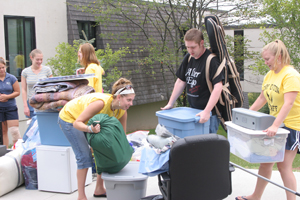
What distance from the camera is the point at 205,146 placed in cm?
237

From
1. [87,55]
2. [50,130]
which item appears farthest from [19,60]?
[50,130]

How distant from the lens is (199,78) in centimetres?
327

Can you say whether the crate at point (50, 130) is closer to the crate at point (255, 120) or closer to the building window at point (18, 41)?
the crate at point (255, 120)

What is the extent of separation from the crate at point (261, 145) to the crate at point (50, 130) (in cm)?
210

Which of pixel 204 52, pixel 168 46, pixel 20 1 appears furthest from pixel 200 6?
pixel 204 52

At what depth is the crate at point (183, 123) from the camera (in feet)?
9.69

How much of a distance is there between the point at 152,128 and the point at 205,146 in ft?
36.9

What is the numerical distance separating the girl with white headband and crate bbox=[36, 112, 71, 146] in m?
0.53

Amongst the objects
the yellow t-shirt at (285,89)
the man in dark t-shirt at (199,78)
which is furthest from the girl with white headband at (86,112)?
the yellow t-shirt at (285,89)

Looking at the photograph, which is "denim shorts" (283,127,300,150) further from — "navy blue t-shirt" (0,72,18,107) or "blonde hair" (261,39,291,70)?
"navy blue t-shirt" (0,72,18,107)

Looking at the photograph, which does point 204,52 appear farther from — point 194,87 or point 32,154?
point 32,154

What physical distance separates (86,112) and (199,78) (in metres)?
1.20

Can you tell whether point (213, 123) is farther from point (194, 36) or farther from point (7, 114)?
point (7, 114)

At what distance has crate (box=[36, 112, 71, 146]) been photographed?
12.2ft
